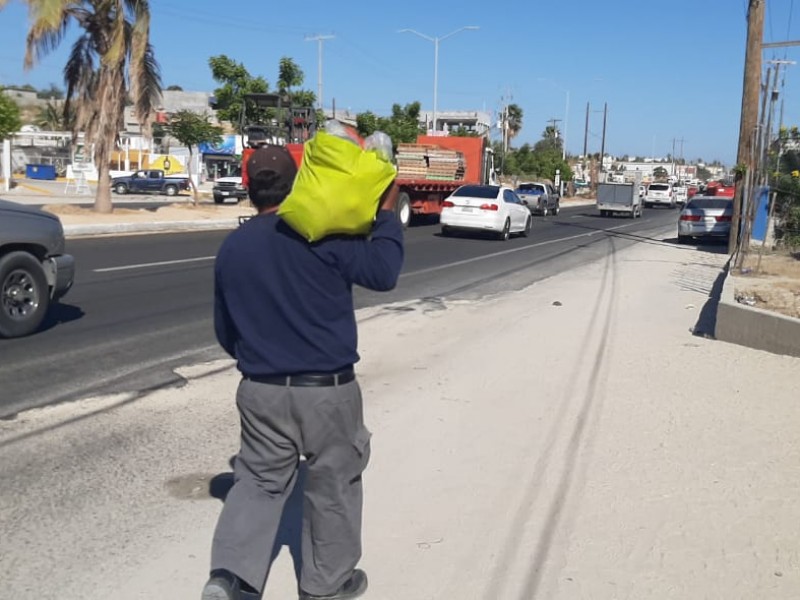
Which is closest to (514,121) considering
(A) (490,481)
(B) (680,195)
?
(B) (680,195)

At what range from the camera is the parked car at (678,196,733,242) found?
25.0 meters

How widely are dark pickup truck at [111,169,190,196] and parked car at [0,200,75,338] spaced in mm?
40386

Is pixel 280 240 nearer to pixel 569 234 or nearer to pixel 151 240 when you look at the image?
pixel 151 240

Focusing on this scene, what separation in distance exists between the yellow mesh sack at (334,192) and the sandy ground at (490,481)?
1605 mm

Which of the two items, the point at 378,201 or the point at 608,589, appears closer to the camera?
the point at 378,201

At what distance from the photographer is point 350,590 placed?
3443 millimetres

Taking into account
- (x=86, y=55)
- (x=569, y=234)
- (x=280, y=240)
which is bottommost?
(x=569, y=234)

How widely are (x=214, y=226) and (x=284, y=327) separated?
74.5 ft

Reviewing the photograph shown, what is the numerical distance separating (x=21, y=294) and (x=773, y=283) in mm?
11040

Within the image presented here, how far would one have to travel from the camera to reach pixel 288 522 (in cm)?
430

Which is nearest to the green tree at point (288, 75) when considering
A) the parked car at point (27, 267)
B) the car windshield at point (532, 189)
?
the car windshield at point (532, 189)

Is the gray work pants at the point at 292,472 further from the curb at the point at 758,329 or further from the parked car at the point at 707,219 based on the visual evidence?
the parked car at the point at 707,219

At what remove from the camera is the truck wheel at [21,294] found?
27.0 feet

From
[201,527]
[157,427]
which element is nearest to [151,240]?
[157,427]
